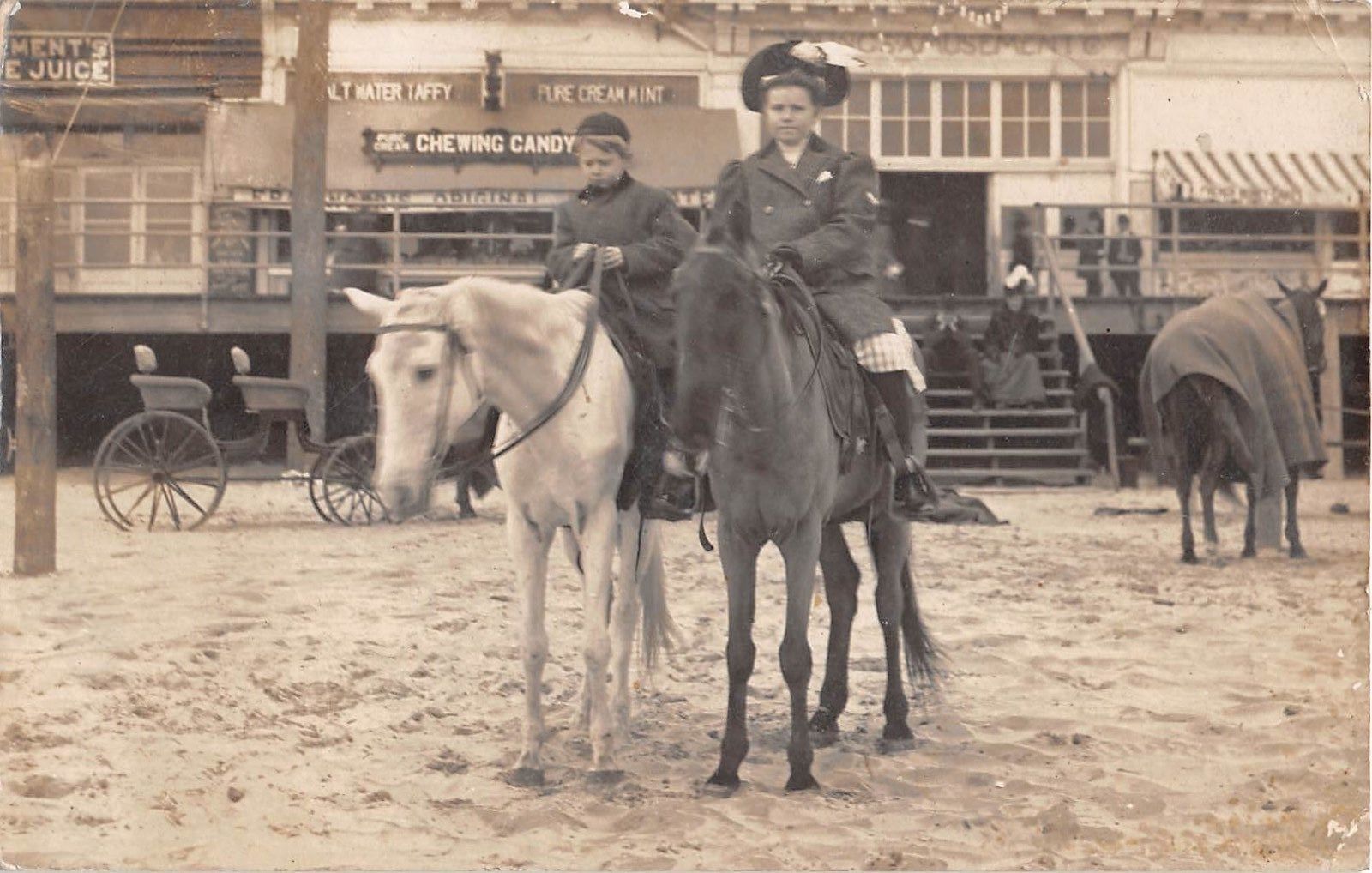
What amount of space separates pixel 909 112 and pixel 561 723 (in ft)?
9.06

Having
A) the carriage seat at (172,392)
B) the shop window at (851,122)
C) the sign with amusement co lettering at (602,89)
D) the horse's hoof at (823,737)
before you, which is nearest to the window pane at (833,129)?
the shop window at (851,122)

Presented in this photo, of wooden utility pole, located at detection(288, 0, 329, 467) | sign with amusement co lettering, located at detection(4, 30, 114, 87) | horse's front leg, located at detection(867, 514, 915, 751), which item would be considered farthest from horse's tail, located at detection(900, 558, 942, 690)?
sign with amusement co lettering, located at detection(4, 30, 114, 87)

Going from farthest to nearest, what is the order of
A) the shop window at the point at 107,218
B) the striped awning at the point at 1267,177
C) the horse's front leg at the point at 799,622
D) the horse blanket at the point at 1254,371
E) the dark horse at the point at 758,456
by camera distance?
the horse blanket at the point at 1254,371 → the shop window at the point at 107,218 → the striped awning at the point at 1267,177 → the horse's front leg at the point at 799,622 → the dark horse at the point at 758,456

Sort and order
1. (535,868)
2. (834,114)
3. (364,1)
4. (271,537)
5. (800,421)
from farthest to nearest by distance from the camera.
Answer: (271,537), (834,114), (364,1), (800,421), (535,868)

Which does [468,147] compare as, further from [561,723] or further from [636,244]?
[561,723]

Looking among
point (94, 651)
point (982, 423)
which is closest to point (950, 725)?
point (94, 651)

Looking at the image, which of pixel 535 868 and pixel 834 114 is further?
pixel 834 114

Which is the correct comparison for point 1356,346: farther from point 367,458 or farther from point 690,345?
point 367,458

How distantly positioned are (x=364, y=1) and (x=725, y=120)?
1.52 meters

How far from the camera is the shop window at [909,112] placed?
5301 millimetres

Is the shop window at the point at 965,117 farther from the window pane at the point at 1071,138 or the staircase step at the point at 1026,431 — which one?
the staircase step at the point at 1026,431

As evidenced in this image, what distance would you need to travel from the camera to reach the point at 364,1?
4.70 metres

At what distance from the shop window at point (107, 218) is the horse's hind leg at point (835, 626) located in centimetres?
290

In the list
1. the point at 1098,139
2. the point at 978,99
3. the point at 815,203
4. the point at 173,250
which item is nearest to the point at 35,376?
the point at 173,250
